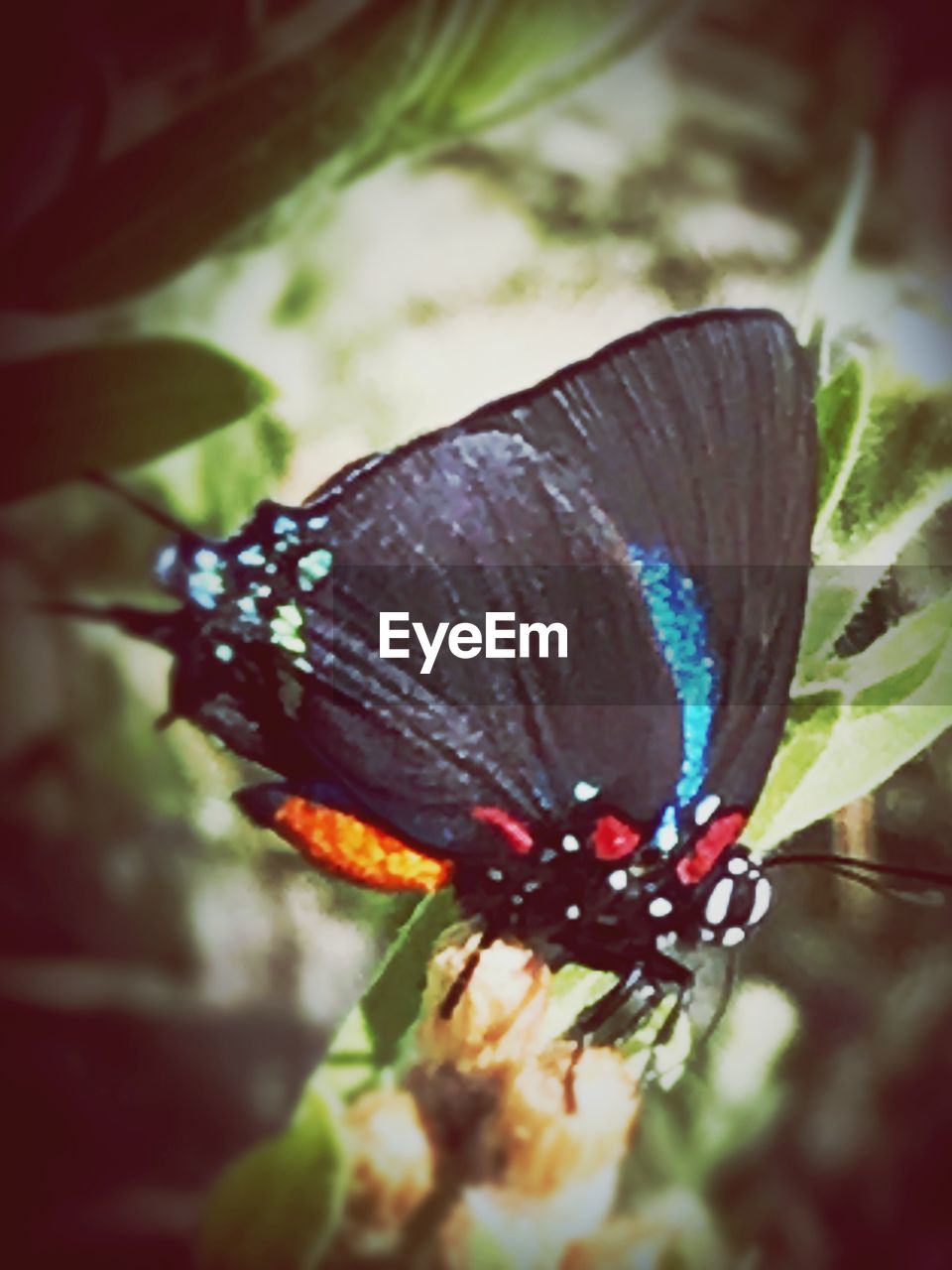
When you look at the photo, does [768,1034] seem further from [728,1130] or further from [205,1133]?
[205,1133]

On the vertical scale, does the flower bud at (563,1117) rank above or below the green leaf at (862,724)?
below

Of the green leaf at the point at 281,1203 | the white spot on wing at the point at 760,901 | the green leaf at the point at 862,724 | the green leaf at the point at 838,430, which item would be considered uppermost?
the green leaf at the point at 838,430

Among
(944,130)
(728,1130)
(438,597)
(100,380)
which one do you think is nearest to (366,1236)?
(728,1130)

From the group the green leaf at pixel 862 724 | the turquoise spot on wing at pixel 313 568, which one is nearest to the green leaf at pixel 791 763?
the green leaf at pixel 862 724

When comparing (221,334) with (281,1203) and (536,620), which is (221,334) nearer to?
(536,620)

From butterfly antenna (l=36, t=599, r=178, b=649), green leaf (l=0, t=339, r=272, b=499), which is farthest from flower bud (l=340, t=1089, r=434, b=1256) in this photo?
green leaf (l=0, t=339, r=272, b=499)

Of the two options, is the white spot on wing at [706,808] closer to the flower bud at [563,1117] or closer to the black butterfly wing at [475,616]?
the black butterfly wing at [475,616]

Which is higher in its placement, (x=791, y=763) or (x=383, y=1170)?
(x=791, y=763)

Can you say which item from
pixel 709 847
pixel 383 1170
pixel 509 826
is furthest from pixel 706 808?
pixel 383 1170
